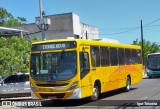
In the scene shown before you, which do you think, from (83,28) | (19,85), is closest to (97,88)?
(19,85)

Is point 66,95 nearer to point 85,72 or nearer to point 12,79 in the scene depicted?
point 85,72

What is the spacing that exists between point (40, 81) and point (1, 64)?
8.68 m

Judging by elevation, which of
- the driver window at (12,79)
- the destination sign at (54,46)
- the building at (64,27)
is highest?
the building at (64,27)

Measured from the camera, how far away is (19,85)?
19547mm

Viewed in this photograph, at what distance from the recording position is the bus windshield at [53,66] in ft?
51.6

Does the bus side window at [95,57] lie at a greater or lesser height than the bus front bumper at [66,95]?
greater

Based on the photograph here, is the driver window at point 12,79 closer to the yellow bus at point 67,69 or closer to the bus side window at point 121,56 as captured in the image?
the yellow bus at point 67,69

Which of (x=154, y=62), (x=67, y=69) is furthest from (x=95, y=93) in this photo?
(x=154, y=62)

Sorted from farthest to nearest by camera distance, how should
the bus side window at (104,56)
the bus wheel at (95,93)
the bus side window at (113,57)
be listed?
1. the bus side window at (113,57)
2. the bus side window at (104,56)
3. the bus wheel at (95,93)

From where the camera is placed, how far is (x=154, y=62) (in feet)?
126

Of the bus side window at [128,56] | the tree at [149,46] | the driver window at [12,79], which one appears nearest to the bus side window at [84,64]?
the driver window at [12,79]

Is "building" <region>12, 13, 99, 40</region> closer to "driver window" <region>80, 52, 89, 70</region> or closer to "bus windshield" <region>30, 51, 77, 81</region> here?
"bus windshield" <region>30, 51, 77, 81</region>

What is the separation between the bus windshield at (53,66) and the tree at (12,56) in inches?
294

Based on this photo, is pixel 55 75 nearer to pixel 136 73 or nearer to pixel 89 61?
pixel 89 61
